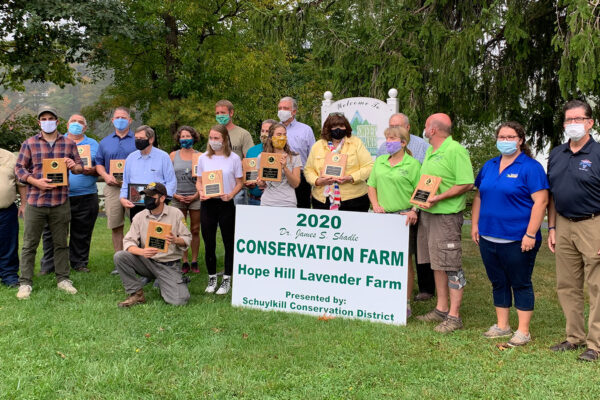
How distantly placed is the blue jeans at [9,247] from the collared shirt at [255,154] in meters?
2.94

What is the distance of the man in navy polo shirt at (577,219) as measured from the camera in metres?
4.43

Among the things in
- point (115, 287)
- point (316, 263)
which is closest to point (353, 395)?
point (316, 263)

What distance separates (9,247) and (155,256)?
2216 mm

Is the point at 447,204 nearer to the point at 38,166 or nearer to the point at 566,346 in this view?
the point at 566,346

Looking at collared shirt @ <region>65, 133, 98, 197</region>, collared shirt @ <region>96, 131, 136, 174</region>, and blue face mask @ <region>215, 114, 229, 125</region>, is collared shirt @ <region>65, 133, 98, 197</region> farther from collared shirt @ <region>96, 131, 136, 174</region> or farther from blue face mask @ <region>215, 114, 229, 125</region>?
blue face mask @ <region>215, 114, 229, 125</region>

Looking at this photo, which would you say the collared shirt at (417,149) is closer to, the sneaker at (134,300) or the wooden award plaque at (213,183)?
the wooden award plaque at (213,183)

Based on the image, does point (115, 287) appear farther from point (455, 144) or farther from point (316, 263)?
point (455, 144)

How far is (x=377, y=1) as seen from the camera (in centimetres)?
1061

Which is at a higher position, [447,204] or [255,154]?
[255,154]

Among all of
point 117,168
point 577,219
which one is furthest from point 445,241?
point 117,168

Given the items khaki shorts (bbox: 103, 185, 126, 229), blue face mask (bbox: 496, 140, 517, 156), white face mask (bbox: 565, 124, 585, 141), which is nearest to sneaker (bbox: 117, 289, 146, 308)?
khaki shorts (bbox: 103, 185, 126, 229)

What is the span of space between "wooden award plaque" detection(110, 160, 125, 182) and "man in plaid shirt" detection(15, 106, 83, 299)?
0.59 m

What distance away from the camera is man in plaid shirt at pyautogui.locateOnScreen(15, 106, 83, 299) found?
647 centimetres

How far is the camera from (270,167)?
6090 millimetres
